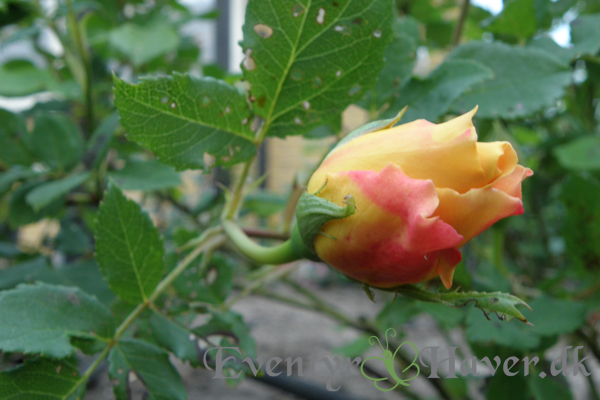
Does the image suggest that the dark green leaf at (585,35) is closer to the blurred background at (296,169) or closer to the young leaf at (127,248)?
the blurred background at (296,169)

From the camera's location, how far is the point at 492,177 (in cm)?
19

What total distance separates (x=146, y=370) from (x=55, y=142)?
357 millimetres

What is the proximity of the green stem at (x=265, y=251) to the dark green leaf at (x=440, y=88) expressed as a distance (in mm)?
172

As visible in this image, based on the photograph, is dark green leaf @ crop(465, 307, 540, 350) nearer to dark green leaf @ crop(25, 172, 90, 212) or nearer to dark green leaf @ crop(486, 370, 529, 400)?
dark green leaf @ crop(486, 370, 529, 400)

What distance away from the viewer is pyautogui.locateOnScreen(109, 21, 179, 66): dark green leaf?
613 mm

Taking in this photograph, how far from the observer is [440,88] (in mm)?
354

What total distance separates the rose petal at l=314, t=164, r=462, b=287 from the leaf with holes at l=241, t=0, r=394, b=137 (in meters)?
0.11

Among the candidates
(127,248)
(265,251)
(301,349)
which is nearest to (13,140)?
(127,248)

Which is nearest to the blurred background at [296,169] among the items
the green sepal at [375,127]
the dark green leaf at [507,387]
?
the dark green leaf at [507,387]

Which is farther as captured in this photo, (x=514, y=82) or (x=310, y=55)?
(x=514, y=82)

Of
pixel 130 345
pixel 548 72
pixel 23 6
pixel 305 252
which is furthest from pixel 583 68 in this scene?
pixel 23 6

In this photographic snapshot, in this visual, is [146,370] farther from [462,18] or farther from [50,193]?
[462,18]

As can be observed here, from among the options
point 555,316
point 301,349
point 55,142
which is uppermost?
point 55,142

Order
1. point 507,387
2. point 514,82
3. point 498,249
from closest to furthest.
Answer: point 514,82
point 507,387
point 498,249
